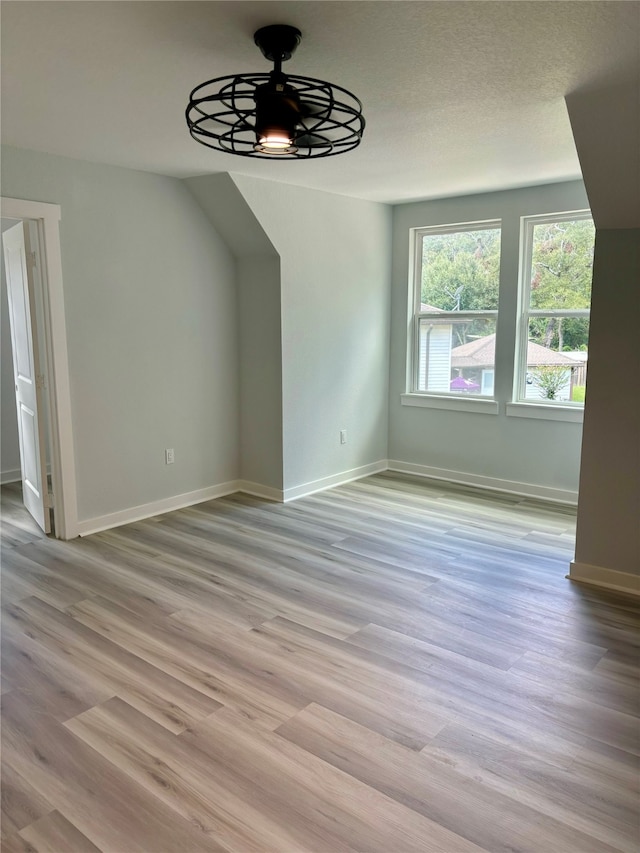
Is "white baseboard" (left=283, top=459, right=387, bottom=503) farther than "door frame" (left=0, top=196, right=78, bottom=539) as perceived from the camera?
Yes

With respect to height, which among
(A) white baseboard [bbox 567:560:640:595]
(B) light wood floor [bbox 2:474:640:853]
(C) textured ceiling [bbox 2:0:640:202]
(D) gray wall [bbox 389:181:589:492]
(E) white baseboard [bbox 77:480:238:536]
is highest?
(C) textured ceiling [bbox 2:0:640:202]

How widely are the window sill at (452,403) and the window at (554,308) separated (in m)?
0.29

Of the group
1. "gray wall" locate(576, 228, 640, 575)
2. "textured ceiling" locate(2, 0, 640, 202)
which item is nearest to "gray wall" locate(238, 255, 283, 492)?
"textured ceiling" locate(2, 0, 640, 202)

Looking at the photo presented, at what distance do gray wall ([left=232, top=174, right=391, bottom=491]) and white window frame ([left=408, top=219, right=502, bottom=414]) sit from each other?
24cm

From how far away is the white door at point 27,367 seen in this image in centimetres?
390

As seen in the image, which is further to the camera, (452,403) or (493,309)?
(452,403)

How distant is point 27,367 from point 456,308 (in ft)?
11.3

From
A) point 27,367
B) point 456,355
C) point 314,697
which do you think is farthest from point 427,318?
point 314,697

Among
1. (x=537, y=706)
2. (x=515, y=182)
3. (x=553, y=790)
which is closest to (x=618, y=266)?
(x=515, y=182)

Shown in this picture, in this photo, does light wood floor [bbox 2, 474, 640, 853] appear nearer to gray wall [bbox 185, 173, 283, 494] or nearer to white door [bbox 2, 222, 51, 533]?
white door [bbox 2, 222, 51, 533]

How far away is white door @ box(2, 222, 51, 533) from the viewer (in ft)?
12.8

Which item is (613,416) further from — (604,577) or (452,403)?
(452,403)

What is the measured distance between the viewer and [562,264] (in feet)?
15.8

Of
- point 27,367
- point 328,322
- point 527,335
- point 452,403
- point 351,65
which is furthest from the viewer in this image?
point 452,403
